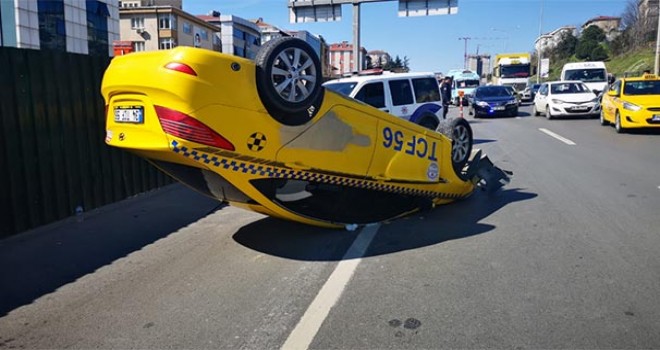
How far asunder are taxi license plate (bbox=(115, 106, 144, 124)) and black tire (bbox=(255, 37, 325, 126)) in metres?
0.99

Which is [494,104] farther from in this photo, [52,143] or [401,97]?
[52,143]

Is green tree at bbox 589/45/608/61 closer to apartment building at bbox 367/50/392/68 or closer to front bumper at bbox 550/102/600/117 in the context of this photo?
apartment building at bbox 367/50/392/68

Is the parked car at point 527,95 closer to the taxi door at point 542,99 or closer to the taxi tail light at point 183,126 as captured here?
the taxi door at point 542,99

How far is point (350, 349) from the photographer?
10.8ft

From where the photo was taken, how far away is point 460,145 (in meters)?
7.52

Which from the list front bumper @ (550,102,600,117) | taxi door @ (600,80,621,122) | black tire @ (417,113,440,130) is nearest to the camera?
black tire @ (417,113,440,130)

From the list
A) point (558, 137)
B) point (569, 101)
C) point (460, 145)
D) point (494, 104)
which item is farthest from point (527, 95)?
point (460, 145)

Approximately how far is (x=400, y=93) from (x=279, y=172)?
7.36 meters

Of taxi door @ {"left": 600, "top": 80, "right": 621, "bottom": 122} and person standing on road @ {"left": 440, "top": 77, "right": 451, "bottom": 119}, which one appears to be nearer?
person standing on road @ {"left": 440, "top": 77, "right": 451, "bottom": 119}

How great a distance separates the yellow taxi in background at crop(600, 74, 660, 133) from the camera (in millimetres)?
14859

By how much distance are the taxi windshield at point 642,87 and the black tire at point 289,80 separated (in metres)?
14.5

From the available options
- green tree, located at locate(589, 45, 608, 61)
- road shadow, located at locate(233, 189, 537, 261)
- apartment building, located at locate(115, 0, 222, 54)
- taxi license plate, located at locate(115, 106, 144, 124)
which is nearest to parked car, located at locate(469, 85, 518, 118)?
road shadow, located at locate(233, 189, 537, 261)

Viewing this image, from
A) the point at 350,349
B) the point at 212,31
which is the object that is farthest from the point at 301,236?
the point at 212,31

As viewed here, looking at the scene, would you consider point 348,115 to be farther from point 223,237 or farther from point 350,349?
point 350,349
